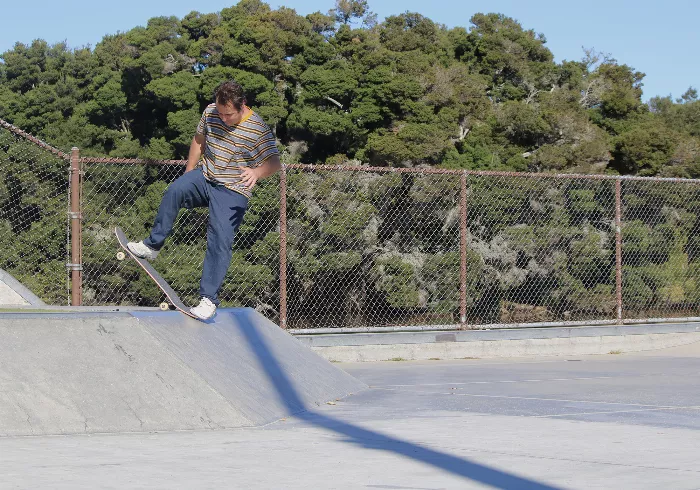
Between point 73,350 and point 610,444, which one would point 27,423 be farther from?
point 610,444

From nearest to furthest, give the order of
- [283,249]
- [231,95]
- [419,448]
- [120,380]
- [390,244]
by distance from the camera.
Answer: [419,448] → [120,380] → [231,95] → [283,249] → [390,244]

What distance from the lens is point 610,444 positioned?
15.9 feet

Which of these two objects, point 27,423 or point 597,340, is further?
point 597,340

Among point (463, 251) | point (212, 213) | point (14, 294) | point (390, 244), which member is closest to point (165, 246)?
point (14, 294)

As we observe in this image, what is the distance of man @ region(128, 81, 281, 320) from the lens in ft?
21.6

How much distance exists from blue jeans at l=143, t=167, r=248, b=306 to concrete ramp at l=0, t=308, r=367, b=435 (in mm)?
666

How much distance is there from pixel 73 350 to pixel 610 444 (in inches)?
116

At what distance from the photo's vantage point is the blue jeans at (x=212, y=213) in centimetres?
664

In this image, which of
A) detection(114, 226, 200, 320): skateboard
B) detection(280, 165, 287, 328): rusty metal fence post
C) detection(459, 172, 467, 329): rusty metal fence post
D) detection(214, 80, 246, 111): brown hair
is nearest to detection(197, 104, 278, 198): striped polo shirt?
detection(214, 80, 246, 111): brown hair

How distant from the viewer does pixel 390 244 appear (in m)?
12.7

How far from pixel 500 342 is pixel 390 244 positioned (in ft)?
7.50

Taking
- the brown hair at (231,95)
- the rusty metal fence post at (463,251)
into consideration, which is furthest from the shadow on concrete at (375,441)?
the rusty metal fence post at (463,251)

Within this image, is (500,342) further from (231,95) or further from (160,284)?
(231,95)

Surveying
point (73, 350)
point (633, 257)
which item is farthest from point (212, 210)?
point (633, 257)
